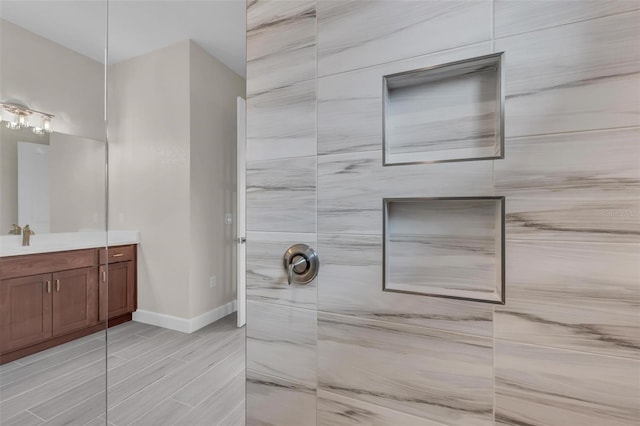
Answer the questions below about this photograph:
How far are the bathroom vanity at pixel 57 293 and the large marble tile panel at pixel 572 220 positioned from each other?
2.08 meters

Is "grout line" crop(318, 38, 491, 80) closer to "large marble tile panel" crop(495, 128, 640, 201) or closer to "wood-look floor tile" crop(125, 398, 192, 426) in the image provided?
"large marble tile panel" crop(495, 128, 640, 201)

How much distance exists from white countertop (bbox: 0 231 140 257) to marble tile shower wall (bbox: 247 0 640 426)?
167 centimetres

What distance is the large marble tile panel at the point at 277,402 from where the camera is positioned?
0.83m

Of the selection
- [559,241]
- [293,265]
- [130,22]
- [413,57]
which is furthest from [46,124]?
[559,241]

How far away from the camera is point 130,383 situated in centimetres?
181

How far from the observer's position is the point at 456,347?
65 centimetres

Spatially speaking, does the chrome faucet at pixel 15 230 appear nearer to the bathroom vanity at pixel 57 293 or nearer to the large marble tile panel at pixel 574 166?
the bathroom vanity at pixel 57 293

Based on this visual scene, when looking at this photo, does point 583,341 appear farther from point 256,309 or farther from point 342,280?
point 256,309

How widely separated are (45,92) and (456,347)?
125 inches

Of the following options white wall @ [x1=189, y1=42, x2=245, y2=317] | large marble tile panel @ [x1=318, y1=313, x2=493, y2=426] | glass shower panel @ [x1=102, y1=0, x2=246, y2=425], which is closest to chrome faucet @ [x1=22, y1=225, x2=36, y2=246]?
glass shower panel @ [x1=102, y1=0, x2=246, y2=425]

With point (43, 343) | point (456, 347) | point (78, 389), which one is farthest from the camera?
point (43, 343)

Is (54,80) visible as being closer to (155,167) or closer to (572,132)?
(155,167)

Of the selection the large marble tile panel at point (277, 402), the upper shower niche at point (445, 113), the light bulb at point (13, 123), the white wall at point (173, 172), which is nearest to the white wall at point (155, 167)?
the white wall at point (173, 172)

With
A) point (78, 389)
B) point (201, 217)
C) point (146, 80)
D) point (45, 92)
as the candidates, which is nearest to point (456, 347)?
point (78, 389)
